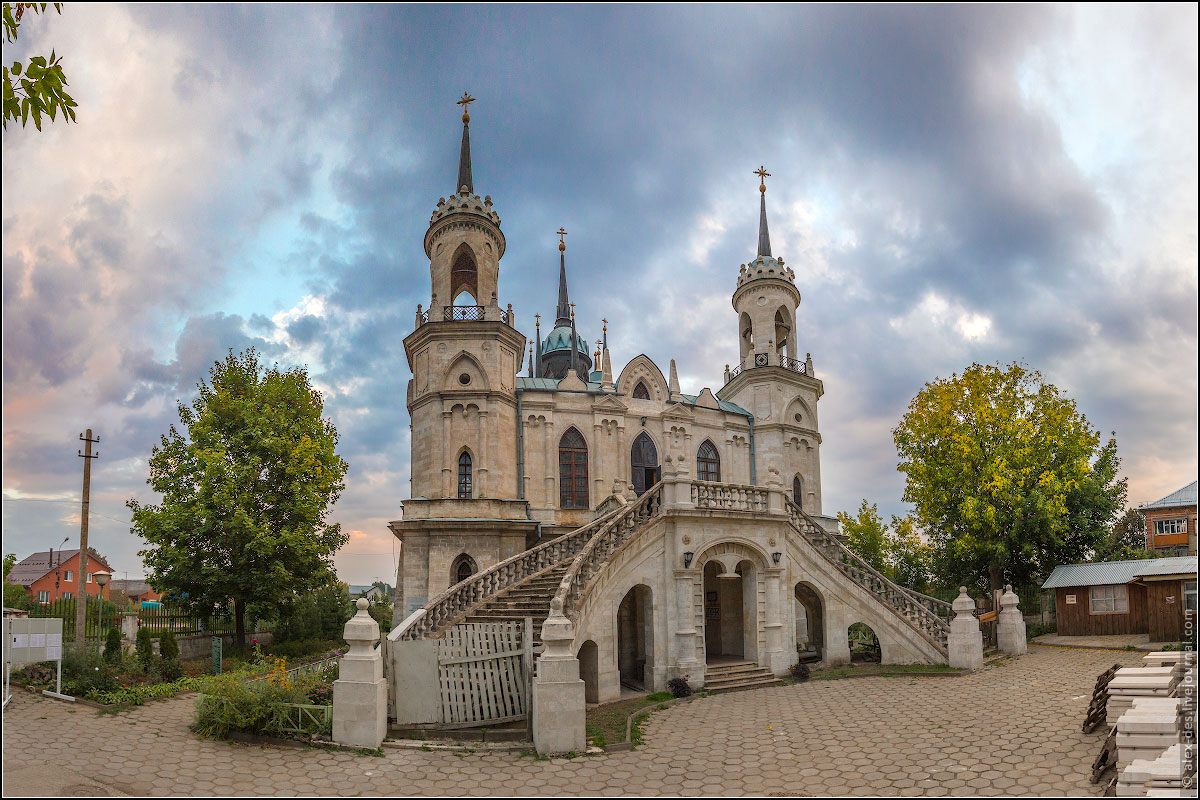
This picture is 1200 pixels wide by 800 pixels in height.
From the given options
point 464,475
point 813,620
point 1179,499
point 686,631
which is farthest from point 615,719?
point 1179,499

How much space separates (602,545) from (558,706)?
266 inches

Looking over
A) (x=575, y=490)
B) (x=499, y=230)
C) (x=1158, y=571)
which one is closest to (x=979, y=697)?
(x=1158, y=571)

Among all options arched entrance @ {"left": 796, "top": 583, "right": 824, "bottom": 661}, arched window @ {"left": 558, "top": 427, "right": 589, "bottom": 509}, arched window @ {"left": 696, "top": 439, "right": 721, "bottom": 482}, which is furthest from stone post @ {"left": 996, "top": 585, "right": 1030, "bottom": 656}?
arched window @ {"left": 558, "top": 427, "right": 589, "bottom": 509}

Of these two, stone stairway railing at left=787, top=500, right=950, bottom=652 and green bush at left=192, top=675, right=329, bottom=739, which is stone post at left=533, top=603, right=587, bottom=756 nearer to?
green bush at left=192, top=675, right=329, bottom=739

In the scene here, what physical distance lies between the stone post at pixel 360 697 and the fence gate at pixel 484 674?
1.34 metres

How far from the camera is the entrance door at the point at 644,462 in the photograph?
2984 centimetres

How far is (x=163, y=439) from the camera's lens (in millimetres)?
26297

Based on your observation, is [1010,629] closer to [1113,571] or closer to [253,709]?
[1113,571]

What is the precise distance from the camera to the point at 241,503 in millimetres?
24625

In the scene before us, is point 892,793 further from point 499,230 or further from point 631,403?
point 499,230

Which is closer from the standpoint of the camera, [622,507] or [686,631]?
[686,631]

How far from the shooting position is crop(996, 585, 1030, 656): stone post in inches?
981

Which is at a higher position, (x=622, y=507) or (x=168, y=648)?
(x=622, y=507)

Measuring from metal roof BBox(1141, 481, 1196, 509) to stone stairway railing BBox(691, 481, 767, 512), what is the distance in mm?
20996
